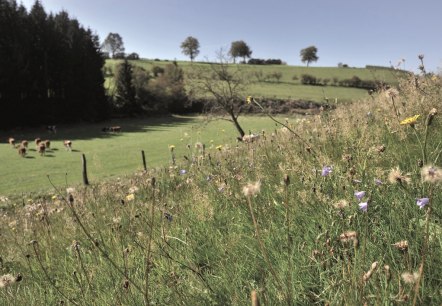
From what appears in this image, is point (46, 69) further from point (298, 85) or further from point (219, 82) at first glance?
point (298, 85)

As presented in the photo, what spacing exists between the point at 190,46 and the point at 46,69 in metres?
89.4

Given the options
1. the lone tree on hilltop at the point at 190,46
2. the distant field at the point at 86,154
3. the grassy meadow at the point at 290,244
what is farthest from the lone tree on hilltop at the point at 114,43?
the grassy meadow at the point at 290,244

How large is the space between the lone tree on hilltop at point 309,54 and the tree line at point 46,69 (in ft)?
328

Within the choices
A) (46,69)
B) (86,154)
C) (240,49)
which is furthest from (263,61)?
(86,154)

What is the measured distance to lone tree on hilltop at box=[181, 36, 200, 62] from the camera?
455ft

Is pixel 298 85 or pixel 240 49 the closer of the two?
pixel 298 85

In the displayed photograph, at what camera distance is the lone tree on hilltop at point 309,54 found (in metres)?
146

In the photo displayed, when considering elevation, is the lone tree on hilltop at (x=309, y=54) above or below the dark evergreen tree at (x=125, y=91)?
above

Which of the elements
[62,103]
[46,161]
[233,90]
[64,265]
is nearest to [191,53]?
[62,103]

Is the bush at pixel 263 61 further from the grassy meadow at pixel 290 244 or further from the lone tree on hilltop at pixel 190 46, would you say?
the grassy meadow at pixel 290 244

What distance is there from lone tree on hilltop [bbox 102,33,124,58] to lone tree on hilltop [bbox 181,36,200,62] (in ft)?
78.2

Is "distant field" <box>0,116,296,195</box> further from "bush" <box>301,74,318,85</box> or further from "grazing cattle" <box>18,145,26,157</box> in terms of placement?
"bush" <box>301,74,318,85</box>

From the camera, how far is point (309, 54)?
146 meters

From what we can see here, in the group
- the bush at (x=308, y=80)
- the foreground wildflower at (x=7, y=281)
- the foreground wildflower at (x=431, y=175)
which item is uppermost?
the bush at (x=308, y=80)
